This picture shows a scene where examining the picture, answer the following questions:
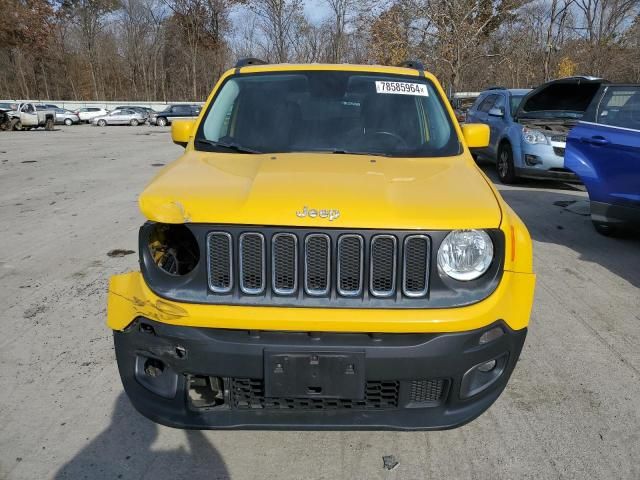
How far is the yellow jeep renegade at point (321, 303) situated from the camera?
2.24 m

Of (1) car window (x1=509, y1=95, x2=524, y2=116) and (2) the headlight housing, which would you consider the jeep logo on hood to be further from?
(1) car window (x1=509, y1=95, x2=524, y2=116)

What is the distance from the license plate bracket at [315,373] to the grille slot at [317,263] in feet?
0.90

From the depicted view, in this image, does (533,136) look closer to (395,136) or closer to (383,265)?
(395,136)

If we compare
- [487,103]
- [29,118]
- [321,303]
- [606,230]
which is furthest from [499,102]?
[29,118]

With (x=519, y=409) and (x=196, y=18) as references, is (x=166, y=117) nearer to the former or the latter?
(x=196, y=18)

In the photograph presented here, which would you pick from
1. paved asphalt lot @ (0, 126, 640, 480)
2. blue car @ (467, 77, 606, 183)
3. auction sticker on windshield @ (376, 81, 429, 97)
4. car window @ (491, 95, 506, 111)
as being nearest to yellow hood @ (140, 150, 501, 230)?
auction sticker on windshield @ (376, 81, 429, 97)

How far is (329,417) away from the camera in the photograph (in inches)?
93.4

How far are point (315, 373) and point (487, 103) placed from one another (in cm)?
1123

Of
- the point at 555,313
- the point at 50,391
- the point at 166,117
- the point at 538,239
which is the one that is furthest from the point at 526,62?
the point at 50,391

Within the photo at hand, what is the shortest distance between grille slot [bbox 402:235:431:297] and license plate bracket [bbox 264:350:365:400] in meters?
0.36

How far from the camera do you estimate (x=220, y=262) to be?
2324 mm

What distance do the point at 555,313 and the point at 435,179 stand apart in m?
2.22

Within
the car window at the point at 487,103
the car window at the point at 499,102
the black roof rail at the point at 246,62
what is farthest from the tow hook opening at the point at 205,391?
the car window at the point at 487,103

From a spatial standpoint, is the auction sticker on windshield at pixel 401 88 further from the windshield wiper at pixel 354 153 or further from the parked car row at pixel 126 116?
the parked car row at pixel 126 116
